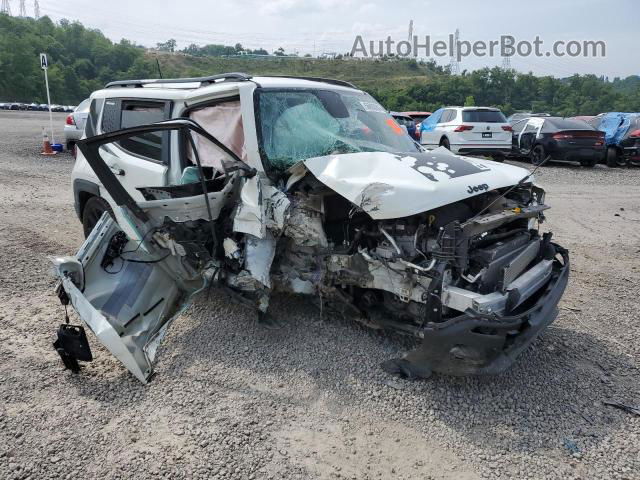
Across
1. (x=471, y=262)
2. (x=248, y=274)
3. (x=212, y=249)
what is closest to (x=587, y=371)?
(x=471, y=262)

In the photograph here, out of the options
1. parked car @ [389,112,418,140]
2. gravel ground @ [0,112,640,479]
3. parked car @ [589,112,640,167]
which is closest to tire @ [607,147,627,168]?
parked car @ [589,112,640,167]

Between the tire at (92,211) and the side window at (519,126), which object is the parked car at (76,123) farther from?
the side window at (519,126)

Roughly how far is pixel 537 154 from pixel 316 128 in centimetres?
1208

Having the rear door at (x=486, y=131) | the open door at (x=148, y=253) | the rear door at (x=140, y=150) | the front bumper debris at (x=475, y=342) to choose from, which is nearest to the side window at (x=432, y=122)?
the rear door at (x=486, y=131)

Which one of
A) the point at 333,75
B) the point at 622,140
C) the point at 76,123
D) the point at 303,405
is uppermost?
the point at 333,75

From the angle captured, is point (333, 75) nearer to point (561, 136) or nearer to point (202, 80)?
point (561, 136)

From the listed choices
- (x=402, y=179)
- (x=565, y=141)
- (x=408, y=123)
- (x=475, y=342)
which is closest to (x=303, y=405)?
(x=475, y=342)

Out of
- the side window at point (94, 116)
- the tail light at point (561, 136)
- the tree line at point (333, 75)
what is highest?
the tree line at point (333, 75)

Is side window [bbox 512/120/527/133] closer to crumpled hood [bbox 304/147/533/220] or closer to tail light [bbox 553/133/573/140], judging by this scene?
tail light [bbox 553/133/573/140]

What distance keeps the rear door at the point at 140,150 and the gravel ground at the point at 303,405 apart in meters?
1.20

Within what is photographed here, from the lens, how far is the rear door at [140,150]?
4.27 metres

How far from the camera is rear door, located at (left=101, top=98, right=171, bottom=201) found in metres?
4.27

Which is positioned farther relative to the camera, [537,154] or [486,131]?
[537,154]

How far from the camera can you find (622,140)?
558 inches
